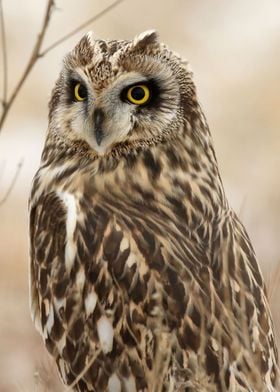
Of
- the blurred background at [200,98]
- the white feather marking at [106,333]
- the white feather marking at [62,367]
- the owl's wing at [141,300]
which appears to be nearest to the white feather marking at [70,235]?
the owl's wing at [141,300]

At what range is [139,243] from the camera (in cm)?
634

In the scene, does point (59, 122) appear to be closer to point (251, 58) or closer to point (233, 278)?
point (233, 278)

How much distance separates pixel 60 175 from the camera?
22.4 ft

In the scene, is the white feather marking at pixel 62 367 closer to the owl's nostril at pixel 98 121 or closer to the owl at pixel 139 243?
the owl at pixel 139 243

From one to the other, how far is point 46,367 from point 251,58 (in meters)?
7.41

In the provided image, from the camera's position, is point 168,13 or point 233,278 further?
point 168,13

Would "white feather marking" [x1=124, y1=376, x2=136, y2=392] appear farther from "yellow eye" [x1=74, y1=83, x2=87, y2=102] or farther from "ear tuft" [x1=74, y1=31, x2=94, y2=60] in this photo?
"ear tuft" [x1=74, y1=31, x2=94, y2=60]

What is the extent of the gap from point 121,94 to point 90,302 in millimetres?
863

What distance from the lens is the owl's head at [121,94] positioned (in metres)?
6.55

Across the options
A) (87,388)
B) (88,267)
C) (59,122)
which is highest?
(59,122)

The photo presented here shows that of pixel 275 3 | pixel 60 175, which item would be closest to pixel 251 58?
pixel 275 3

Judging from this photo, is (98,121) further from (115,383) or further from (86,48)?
(115,383)

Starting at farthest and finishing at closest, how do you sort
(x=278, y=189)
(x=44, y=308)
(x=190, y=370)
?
(x=278, y=189) → (x=44, y=308) → (x=190, y=370)

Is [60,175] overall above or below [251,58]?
below
